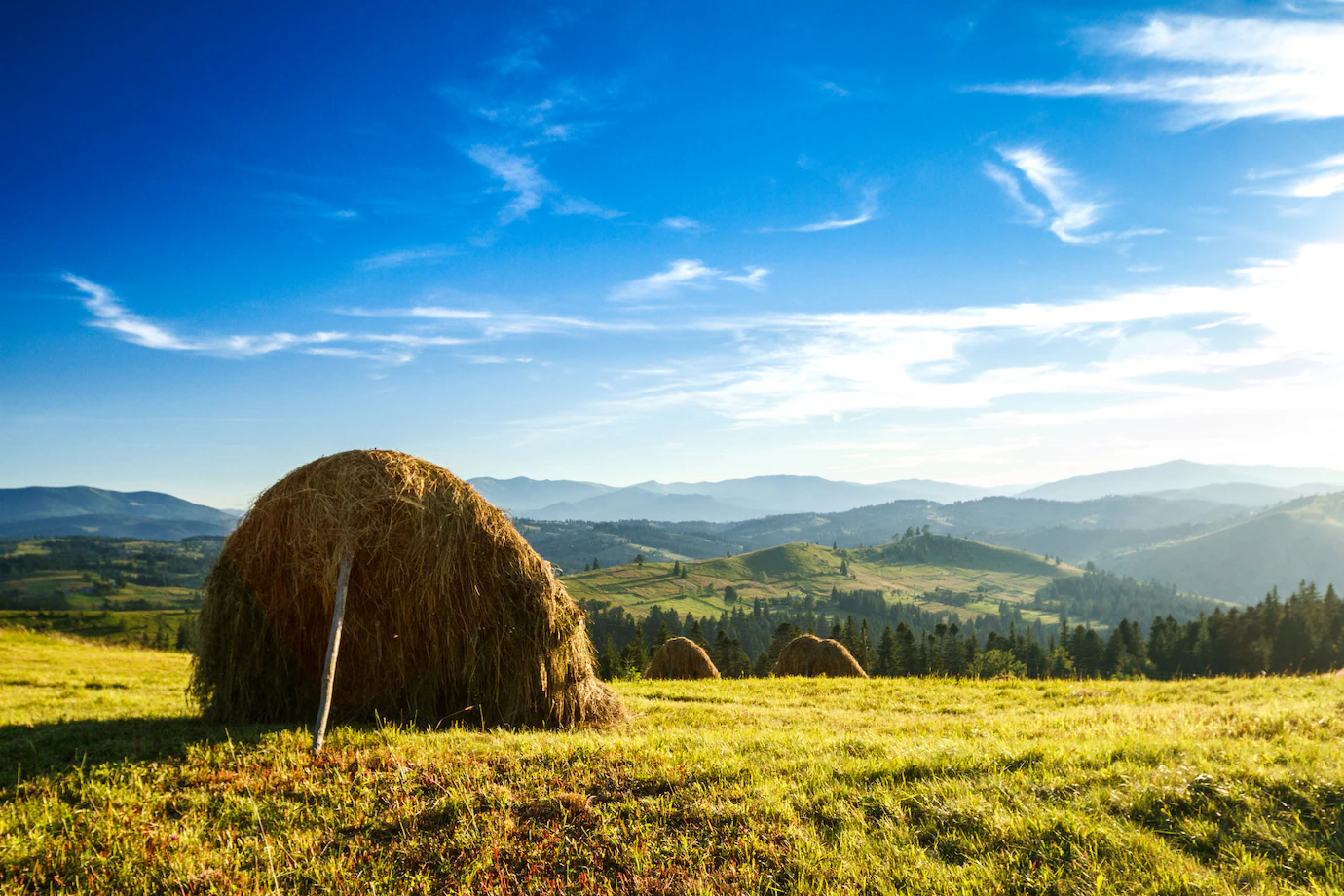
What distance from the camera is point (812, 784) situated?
6668mm

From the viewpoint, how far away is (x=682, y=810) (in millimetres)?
5953

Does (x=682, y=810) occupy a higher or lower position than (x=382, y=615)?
lower

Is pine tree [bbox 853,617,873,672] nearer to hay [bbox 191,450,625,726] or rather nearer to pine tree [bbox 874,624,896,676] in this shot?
pine tree [bbox 874,624,896,676]

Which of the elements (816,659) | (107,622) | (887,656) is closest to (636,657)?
(887,656)

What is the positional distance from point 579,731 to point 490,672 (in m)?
1.92

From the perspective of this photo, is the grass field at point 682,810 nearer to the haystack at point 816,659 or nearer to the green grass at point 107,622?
the haystack at point 816,659

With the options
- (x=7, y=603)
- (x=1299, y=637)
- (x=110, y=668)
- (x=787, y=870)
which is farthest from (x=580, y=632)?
(x=7, y=603)

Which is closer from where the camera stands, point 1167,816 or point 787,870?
point 787,870

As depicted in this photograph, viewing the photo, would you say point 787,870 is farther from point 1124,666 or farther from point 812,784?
point 1124,666

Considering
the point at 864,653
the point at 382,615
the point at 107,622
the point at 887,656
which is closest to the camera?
the point at 382,615

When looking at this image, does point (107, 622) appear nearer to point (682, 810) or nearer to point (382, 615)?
point (382, 615)

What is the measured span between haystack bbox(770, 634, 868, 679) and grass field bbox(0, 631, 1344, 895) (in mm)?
19253

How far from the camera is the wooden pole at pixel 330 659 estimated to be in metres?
8.37

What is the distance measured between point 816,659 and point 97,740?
83.3 ft
